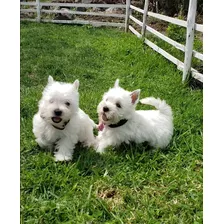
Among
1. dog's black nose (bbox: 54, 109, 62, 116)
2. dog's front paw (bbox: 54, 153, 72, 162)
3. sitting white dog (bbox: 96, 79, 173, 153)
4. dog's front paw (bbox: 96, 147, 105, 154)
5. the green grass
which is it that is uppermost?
dog's black nose (bbox: 54, 109, 62, 116)

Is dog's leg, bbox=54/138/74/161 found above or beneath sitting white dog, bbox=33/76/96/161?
beneath

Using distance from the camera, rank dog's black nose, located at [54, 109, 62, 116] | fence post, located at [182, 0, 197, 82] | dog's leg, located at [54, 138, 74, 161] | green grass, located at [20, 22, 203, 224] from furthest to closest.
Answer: fence post, located at [182, 0, 197, 82] → dog's leg, located at [54, 138, 74, 161] → dog's black nose, located at [54, 109, 62, 116] → green grass, located at [20, 22, 203, 224]

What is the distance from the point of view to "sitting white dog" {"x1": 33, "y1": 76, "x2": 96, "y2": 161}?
12.1ft

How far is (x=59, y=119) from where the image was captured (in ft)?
12.1

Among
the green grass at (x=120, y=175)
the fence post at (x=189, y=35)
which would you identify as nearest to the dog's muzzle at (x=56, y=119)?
the green grass at (x=120, y=175)

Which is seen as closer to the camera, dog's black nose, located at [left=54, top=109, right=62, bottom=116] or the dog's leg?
dog's black nose, located at [left=54, top=109, right=62, bottom=116]

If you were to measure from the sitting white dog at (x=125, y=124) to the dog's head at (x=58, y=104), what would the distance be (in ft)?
1.40

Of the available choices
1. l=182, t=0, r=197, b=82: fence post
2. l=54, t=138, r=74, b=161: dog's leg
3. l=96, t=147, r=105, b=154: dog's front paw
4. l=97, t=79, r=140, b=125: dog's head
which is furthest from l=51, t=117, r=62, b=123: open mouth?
l=182, t=0, r=197, b=82: fence post

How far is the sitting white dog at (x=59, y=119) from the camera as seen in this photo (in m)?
3.69

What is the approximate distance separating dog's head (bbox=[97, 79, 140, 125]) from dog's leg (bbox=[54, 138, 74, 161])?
509 mm

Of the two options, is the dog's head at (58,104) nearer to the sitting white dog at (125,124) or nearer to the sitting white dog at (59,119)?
the sitting white dog at (59,119)

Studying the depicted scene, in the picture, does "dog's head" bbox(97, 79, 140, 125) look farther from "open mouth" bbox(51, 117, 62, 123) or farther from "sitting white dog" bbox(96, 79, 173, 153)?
"open mouth" bbox(51, 117, 62, 123)

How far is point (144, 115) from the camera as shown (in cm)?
448

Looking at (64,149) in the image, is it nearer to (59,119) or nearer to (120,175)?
(59,119)
